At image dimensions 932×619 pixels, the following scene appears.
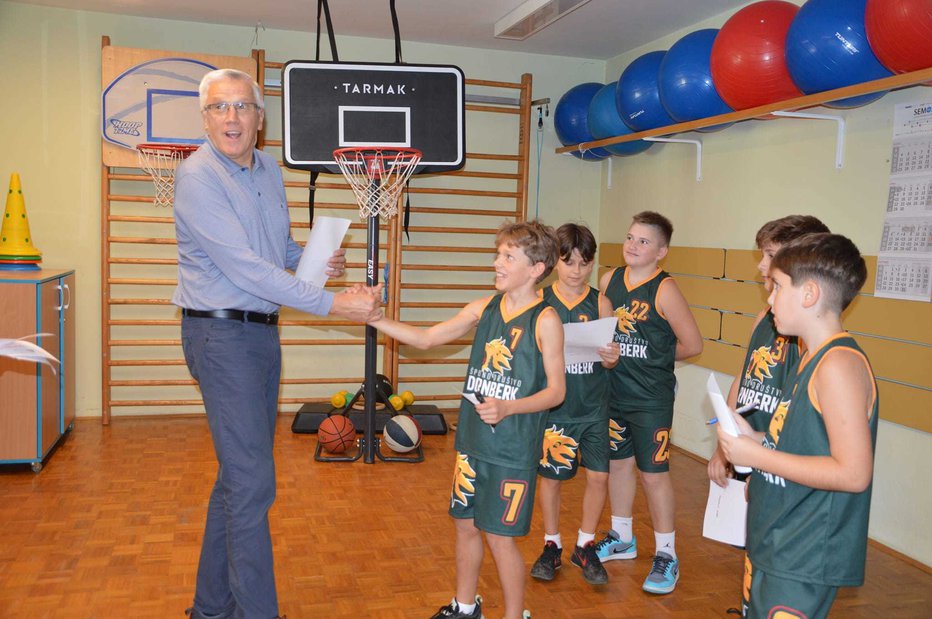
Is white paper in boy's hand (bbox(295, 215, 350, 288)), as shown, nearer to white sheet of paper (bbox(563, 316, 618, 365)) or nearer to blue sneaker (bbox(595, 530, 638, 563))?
white sheet of paper (bbox(563, 316, 618, 365))

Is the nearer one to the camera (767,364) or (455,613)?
(767,364)

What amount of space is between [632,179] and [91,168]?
395 cm

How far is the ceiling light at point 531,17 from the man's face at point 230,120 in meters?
2.72

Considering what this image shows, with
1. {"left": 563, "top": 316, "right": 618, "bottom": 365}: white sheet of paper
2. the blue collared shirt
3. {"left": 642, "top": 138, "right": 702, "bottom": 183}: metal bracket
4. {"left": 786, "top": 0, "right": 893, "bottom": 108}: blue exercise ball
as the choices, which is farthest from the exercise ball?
the blue collared shirt

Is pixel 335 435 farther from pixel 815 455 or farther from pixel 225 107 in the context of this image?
pixel 815 455

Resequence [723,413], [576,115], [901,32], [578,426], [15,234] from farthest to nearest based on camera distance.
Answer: [576,115] < [15,234] < [578,426] < [901,32] < [723,413]

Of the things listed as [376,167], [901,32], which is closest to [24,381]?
[376,167]

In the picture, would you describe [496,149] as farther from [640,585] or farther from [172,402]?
[640,585]

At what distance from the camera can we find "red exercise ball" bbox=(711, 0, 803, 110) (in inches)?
144

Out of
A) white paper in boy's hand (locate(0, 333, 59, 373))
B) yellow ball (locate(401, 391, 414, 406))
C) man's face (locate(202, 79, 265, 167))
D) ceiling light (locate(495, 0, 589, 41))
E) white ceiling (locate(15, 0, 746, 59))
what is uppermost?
white ceiling (locate(15, 0, 746, 59))

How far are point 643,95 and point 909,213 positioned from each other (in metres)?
1.78

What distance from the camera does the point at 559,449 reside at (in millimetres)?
3014

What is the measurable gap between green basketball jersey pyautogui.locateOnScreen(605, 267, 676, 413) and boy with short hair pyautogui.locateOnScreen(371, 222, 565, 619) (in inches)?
31.2

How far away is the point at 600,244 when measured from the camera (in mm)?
6469
